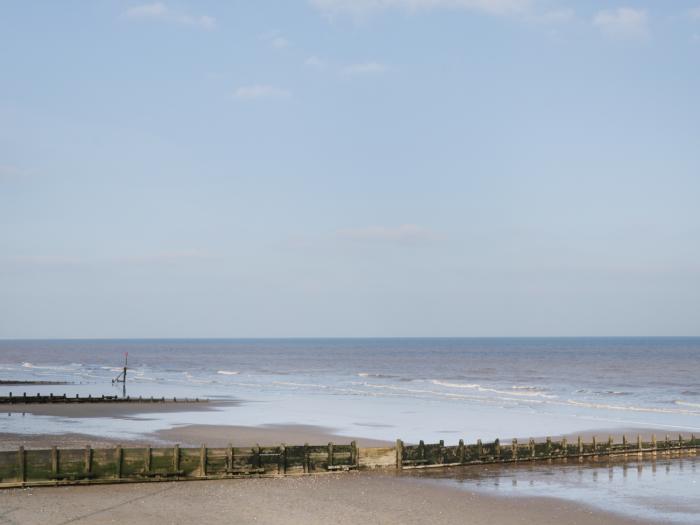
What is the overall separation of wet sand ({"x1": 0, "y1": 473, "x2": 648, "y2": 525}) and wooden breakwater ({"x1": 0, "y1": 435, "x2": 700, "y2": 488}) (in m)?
0.57

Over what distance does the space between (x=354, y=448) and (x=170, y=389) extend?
74.1 meters

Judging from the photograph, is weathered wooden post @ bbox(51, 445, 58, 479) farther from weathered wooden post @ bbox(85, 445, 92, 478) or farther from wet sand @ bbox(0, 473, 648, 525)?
weathered wooden post @ bbox(85, 445, 92, 478)

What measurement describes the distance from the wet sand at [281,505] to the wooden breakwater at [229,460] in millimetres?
569

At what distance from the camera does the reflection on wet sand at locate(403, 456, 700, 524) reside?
32.0m

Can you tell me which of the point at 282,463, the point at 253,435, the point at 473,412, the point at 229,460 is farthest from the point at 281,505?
the point at 473,412

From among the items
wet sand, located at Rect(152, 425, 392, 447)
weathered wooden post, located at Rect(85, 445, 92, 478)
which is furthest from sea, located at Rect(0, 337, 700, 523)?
weathered wooden post, located at Rect(85, 445, 92, 478)

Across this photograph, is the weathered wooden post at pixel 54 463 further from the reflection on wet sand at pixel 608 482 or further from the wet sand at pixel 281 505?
the reflection on wet sand at pixel 608 482

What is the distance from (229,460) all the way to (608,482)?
1773 cm

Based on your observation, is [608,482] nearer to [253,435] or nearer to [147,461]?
[147,461]

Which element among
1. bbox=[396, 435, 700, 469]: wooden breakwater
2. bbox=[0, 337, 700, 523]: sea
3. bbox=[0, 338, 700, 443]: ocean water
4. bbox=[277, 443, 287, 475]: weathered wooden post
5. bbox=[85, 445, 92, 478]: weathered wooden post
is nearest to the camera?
bbox=[85, 445, 92, 478]: weathered wooden post

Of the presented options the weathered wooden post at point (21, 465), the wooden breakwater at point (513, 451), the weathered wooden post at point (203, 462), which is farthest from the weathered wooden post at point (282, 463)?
the weathered wooden post at point (21, 465)

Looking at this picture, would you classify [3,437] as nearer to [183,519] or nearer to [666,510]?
[183,519]

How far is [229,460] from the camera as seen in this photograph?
3519 centimetres

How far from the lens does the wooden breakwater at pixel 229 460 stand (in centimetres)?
3234
